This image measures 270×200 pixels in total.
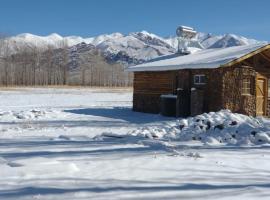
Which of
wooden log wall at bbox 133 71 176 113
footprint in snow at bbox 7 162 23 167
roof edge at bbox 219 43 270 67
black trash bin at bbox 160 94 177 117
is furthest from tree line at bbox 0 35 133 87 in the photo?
footprint in snow at bbox 7 162 23 167

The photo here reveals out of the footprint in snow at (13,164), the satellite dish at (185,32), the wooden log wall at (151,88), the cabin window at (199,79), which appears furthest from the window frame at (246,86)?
the footprint in snow at (13,164)

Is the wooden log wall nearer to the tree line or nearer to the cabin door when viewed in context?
the cabin door

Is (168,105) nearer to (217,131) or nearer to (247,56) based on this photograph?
(247,56)

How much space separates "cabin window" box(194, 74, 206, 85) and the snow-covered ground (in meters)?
6.19

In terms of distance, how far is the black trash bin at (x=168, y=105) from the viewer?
2100 cm

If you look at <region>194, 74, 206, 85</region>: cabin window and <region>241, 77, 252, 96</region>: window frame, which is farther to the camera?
<region>241, 77, 252, 96</region>: window frame

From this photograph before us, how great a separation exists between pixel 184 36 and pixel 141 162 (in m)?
Result: 19.2

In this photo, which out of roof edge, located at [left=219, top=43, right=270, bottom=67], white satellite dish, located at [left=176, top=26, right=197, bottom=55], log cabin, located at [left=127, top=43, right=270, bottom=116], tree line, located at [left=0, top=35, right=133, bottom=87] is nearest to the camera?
roof edge, located at [left=219, top=43, right=270, bottom=67]

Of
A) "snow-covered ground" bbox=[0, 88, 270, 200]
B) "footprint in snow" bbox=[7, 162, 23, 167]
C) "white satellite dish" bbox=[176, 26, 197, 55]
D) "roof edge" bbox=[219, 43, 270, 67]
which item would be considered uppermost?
"white satellite dish" bbox=[176, 26, 197, 55]

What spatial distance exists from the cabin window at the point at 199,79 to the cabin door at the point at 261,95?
310 cm

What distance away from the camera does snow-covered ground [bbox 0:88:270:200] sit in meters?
6.42

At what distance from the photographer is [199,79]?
67.8 feet

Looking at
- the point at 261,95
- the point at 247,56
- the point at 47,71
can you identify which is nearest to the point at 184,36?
the point at 261,95

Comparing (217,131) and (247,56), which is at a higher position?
(247,56)
